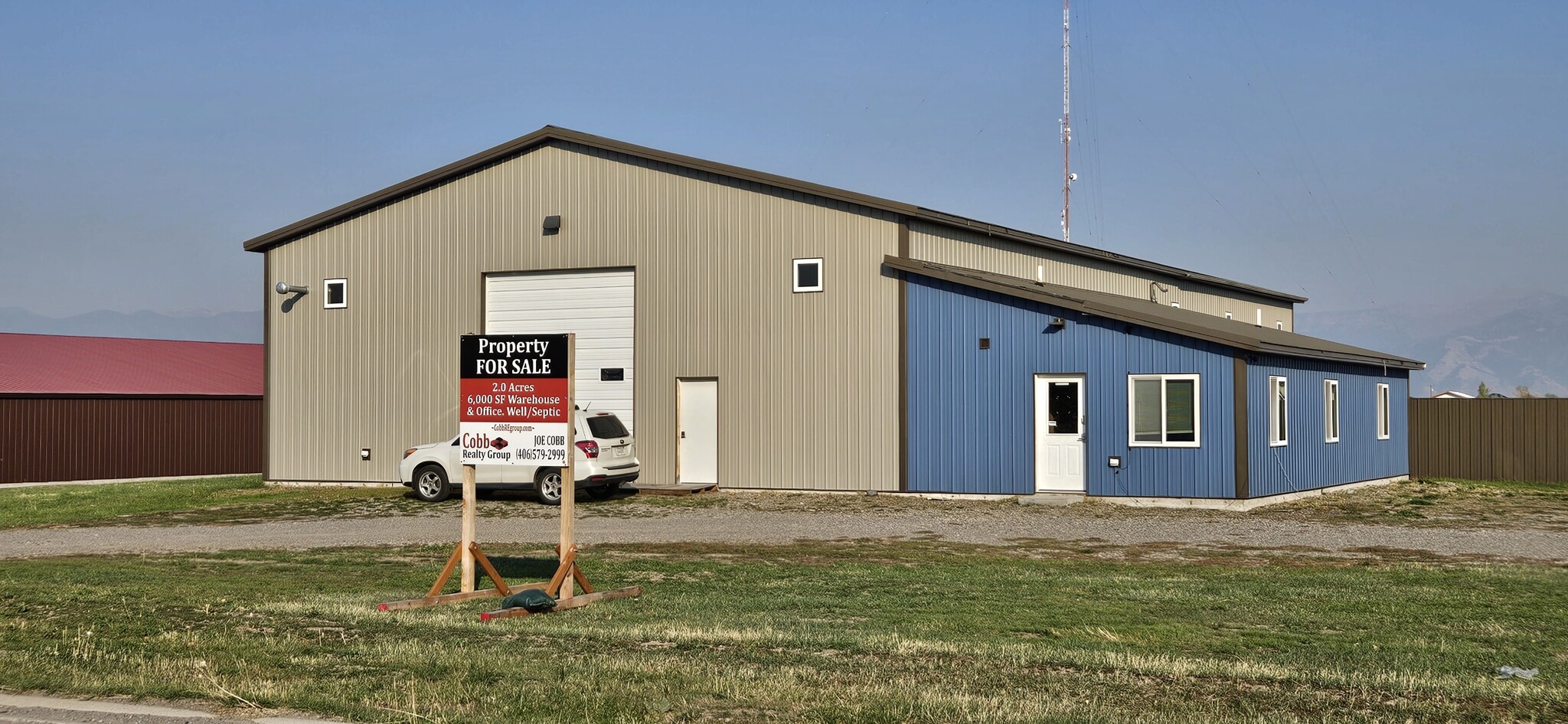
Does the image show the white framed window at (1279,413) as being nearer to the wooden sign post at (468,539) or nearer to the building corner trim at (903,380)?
the building corner trim at (903,380)

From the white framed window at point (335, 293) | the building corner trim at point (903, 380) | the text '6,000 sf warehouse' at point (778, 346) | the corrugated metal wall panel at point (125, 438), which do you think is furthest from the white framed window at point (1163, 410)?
the corrugated metal wall panel at point (125, 438)

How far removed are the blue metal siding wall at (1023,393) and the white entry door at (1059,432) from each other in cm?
14

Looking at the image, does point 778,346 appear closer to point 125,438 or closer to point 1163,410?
point 1163,410

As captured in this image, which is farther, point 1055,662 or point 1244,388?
point 1244,388

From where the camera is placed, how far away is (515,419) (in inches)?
441

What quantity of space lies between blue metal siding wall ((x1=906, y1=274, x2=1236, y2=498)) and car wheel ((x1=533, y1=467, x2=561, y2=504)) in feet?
20.4

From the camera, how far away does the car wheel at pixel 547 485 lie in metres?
22.4

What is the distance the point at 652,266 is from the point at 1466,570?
1605cm

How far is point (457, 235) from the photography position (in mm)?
26938

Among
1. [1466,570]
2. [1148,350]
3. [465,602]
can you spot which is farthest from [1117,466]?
[465,602]

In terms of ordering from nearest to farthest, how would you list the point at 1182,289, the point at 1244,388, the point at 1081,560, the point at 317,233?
1. the point at 1081,560
2. the point at 1244,388
3. the point at 317,233
4. the point at 1182,289

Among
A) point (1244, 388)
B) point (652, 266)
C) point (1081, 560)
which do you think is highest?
point (652, 266)

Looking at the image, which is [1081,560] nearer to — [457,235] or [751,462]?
[751,462]

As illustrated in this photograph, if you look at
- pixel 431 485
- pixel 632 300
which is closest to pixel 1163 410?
pixel 632 300
